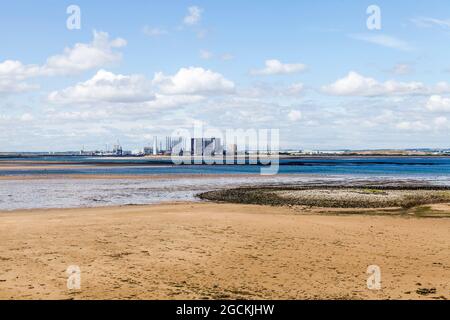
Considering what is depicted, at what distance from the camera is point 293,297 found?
1301 centimetres

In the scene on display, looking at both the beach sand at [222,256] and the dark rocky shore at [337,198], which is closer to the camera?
the beach sand at [222,256]

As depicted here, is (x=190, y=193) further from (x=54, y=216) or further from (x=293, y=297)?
(x=293, y=297)

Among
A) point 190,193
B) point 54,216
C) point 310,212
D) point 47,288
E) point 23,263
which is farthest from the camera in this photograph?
point 190,193

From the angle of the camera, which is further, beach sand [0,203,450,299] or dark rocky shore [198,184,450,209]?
dark rocky shore [198,184,450,209]

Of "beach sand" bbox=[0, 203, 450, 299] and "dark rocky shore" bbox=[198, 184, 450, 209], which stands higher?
"beach sand" bbox=[0, 203, 450, 299]

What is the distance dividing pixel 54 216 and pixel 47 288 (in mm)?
17457

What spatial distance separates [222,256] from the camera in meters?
18.1

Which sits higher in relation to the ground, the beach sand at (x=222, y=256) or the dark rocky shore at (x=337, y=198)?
the beach sand at (x=222, y=256)

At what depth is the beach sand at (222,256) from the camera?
13602mm

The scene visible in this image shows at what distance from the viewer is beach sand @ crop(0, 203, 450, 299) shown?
13.6m

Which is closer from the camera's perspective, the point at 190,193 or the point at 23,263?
the point at 23,263

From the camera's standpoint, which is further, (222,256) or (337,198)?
(337,198)

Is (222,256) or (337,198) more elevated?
(222,256)
